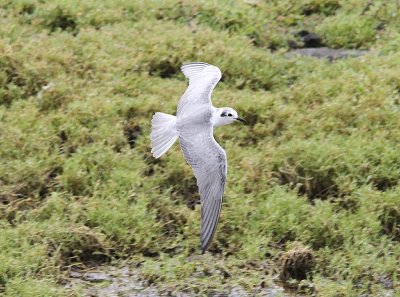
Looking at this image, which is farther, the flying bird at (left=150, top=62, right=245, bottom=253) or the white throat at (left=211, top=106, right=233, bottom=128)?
the white throat at (left=211, top=106, right=233, bottom=128)

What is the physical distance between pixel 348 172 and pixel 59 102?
255 cm

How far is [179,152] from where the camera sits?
7801mm

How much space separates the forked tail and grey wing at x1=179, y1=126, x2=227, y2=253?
0.14 metres

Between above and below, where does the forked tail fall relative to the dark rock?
below

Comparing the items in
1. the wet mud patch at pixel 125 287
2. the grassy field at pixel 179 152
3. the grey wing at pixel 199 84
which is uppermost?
the grey wing at pixel 199 84

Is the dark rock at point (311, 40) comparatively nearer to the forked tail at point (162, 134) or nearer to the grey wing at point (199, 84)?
the grey wing at point (199, 84)

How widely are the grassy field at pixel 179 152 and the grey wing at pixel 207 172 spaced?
669 mm

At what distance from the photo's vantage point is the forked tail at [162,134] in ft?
22.3

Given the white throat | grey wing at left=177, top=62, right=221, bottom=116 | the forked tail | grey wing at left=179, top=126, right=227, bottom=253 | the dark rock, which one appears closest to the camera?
grey wing at left=179, top=126, right=227, bottom=253

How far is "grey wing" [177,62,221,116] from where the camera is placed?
7125 millimetres

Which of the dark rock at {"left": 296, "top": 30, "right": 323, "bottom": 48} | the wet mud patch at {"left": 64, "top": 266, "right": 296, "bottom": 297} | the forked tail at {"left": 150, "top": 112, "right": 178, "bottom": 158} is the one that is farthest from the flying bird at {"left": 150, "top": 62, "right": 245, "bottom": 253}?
the dark rock at {"left": 296, "top": 30, "right": 323, "bottom": 48}

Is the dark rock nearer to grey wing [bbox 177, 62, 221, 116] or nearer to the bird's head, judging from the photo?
grey wing [bbox 177, 62, 221, 116]

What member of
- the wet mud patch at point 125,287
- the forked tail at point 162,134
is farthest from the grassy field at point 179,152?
the forked tail at point 162,134

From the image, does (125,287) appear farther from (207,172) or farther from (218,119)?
(218,119)
